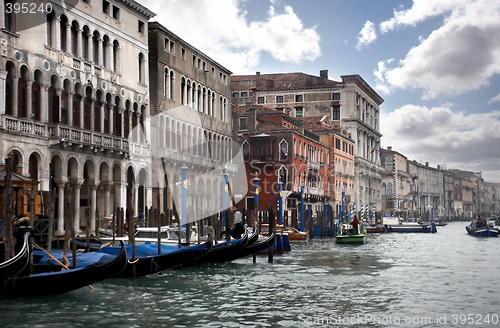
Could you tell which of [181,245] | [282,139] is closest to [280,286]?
[181,245]

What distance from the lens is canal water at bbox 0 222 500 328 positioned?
9.37 metres

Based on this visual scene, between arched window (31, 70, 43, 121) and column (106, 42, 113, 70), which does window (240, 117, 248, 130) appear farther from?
arched window (31, 70, 43, 121)

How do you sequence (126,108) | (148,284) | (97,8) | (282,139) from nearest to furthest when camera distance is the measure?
(148,284)
(97,8)
(126,108)
(282,139)

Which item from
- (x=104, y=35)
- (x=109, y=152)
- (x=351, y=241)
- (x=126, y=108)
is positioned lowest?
(x=351, y=241)

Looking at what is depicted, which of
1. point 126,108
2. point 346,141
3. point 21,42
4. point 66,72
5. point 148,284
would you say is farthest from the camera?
point 346,141

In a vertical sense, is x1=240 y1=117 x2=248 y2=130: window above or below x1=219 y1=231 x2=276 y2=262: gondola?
above

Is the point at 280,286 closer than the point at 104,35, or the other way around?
the point at 280,286

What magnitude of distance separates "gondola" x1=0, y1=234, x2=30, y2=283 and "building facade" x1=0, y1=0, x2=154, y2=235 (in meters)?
5.28

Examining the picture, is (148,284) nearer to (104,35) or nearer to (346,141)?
(104,35)

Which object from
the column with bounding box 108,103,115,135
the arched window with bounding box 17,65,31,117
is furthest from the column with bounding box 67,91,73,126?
the column with bounding box 108,103,115,135

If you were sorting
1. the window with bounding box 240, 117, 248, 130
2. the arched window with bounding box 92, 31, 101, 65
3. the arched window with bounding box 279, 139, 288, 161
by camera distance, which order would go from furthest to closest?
the window with bounding box 240, 117, 248, 130 → the arched window with bounding box 279, 139, 288, 161 → the arched window with bounding box 92, 31, 101, 65

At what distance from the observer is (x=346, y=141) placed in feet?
160

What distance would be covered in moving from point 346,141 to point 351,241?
74.5 ft

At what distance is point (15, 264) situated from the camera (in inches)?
384
